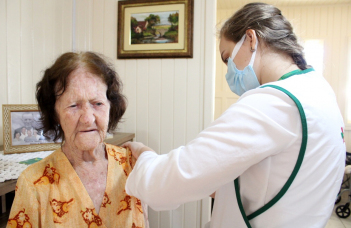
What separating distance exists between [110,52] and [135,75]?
1.11ft

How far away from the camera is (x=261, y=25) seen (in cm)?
91

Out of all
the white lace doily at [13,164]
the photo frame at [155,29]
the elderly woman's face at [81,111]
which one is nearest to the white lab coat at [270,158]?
the elderly woman's face at [81,111]

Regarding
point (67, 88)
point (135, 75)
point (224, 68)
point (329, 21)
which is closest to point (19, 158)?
point (67, 88)

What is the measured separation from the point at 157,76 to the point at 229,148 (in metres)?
1.57

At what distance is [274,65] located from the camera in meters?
0.88

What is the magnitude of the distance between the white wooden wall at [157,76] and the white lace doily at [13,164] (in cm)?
77

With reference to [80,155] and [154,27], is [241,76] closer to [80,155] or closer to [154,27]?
[80,155]

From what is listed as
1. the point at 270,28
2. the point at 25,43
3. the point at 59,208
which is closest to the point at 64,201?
the point at 59,208

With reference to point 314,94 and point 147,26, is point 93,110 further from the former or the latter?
point 147,26

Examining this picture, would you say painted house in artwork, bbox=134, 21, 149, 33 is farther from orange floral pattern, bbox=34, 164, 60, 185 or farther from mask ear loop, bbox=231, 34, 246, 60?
orange floral pattern, bbox=34, 164, 60, 185

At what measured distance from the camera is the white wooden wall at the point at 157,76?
198 centimetres

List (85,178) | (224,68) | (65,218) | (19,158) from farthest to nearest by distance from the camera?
1. (224,68)
2. (19,158)
3. (85,178)
4. (65,218)

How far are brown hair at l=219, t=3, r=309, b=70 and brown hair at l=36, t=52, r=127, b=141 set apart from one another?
589mm

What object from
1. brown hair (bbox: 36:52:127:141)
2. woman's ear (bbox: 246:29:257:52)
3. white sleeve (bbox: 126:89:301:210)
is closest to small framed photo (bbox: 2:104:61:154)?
brown hair (bbox: 36:52:127:141)
